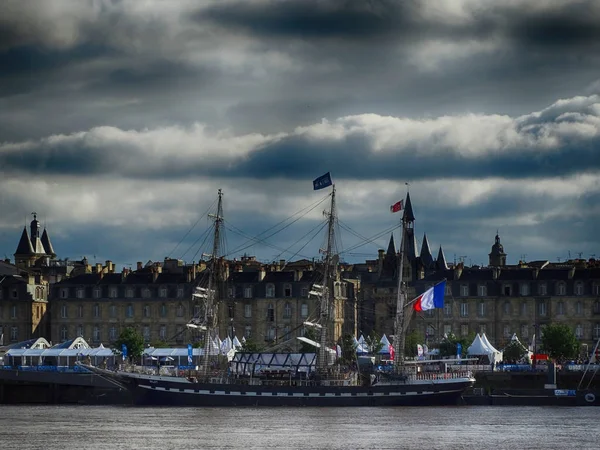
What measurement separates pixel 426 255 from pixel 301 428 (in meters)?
85.3

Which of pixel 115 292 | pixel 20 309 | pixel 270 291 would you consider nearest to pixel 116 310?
pixel 115 292

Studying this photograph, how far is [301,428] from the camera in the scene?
347ft

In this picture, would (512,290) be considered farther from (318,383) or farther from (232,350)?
(318,383)

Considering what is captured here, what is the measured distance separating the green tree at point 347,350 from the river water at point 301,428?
21439 mm

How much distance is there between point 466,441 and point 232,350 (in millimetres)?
59374

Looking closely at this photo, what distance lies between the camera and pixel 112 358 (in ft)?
520

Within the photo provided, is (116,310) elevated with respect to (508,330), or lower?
elevated

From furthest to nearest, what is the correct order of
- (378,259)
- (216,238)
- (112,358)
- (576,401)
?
(378,259)
(112,358)
(216,238)
(576,401)

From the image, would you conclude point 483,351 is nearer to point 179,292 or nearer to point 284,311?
point 284,311

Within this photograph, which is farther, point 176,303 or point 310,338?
point 176,303

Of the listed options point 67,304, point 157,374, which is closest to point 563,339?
point 157,374

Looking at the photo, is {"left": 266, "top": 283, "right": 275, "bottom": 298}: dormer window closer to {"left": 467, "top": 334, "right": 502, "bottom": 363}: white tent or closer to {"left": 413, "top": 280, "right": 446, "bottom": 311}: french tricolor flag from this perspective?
{"left": 467, "top": 334, "right": 502, "bottom": 363}: white tent

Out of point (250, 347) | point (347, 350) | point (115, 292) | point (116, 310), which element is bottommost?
point (347, 350)

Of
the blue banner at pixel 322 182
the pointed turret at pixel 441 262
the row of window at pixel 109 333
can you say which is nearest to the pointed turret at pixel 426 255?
the pointed turret at pixel 441 262
